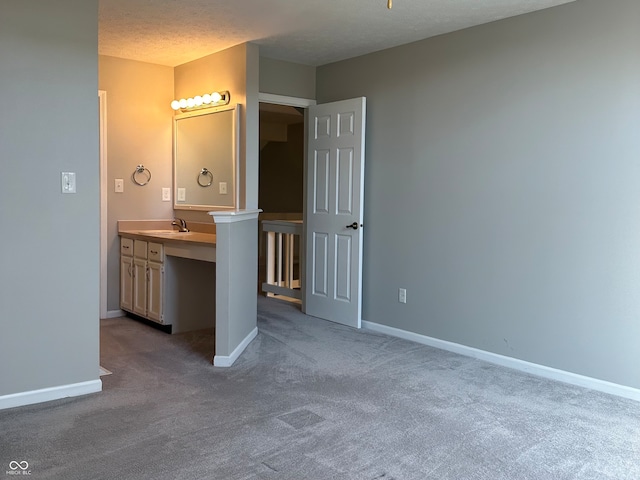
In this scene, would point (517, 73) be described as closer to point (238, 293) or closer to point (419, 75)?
point (419, 75)

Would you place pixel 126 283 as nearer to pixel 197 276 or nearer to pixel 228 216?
pixel 197 276

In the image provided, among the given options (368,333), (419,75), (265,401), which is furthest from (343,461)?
(419,75)

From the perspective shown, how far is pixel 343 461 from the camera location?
7.84 ft

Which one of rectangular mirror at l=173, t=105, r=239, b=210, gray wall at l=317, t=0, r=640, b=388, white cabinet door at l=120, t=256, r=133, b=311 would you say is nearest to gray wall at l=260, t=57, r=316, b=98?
rectangular mirror at l=173, t=105, r=239, b=210

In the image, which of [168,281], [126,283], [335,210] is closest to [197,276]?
[168,281]

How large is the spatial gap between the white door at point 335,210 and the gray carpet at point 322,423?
105 centimetres

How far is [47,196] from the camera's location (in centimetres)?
297

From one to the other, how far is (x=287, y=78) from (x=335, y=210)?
4.38 ft

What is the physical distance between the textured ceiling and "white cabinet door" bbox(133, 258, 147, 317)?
1856 mm

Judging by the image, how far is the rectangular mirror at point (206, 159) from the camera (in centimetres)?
478

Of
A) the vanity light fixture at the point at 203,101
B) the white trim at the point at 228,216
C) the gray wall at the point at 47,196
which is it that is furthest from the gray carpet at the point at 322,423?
the vanity light fixture at the point at 203,101

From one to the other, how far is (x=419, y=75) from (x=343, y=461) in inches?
123

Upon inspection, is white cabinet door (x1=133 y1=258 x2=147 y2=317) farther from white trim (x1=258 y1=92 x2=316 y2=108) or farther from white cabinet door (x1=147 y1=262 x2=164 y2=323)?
white trim (x1=258 y1=92 x2=316 y2=108)

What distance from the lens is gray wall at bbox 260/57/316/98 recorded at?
5059 millimetres
